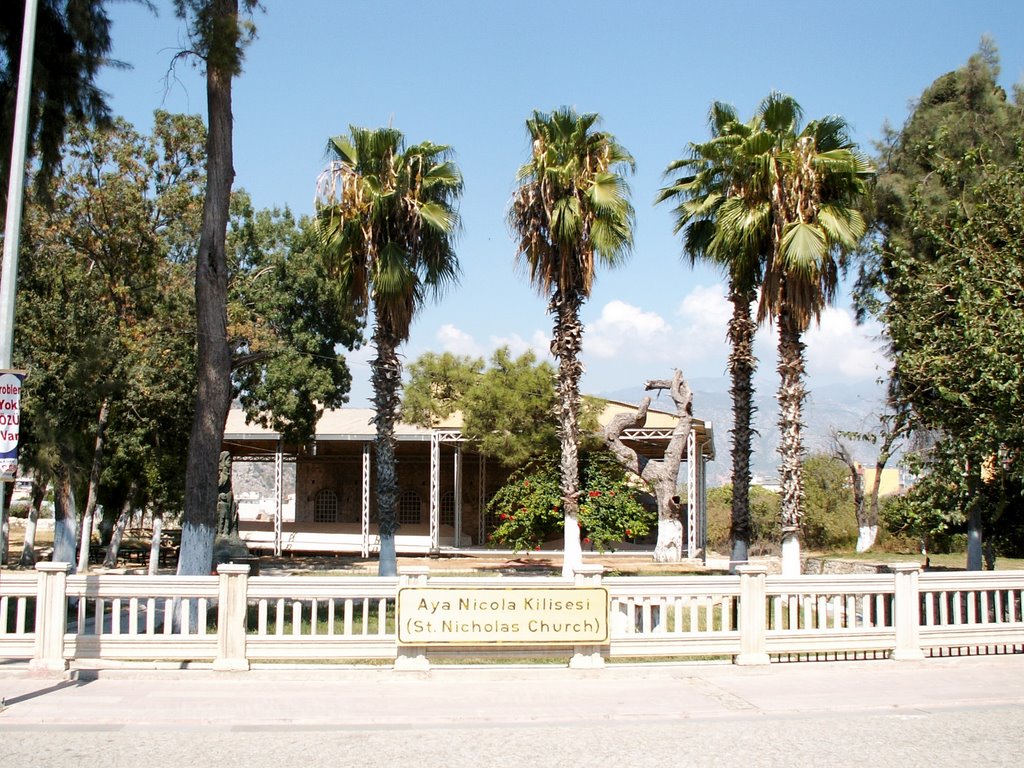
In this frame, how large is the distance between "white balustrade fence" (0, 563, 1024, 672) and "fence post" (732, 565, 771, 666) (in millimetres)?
11

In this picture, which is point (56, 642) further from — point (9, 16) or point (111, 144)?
point (111, 144)

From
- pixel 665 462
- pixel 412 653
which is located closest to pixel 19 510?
pixel 665 462

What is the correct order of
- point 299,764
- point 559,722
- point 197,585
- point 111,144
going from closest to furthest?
point 299,764 → point 559,722 → point 197,585 → point 111,144

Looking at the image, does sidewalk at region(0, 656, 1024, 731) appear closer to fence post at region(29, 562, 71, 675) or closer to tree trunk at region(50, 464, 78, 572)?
fence post at region(29, 562, 71, 675)

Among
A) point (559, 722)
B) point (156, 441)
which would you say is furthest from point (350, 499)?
point (559, 722)

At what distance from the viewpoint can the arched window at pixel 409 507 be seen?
42.5 meters

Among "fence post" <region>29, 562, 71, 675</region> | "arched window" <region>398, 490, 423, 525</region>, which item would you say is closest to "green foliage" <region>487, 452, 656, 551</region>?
"fence post" <region>29, 562, 71, 675</region>

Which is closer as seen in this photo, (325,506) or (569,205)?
(569,205)

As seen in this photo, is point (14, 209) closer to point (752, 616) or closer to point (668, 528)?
point (752, 616)

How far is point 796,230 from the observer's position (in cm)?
Answer: 1720

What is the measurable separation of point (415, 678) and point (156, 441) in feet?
56.0

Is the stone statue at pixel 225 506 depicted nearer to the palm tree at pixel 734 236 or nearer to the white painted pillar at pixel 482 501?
the white painted pillar at pixel 482 501

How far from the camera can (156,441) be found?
80.6 ft

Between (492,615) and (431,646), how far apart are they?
2.35 ft
